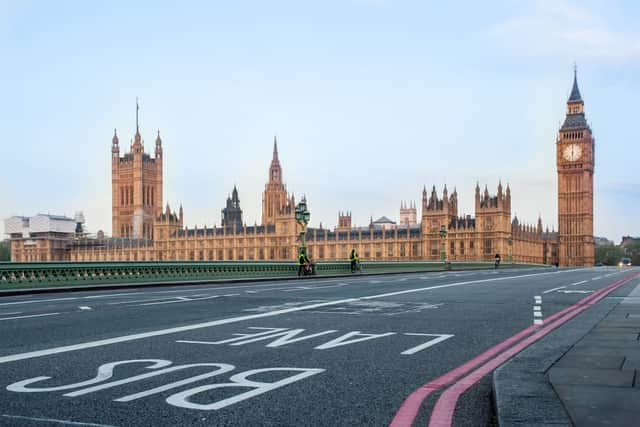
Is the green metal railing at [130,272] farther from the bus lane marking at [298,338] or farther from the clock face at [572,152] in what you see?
the clock face at [572,152]

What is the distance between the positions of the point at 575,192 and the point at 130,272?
13350cm

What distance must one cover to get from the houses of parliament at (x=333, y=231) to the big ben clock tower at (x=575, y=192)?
21 cm

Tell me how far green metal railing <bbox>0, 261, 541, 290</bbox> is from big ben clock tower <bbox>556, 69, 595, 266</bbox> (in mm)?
112663

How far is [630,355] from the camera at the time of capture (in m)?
6.43

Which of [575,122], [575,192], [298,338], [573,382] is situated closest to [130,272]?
[298,338]

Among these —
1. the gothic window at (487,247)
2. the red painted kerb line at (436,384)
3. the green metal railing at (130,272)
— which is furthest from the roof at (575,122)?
the red painted kerb line at (436,384)

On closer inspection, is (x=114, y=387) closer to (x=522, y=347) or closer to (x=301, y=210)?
(x=522, y=347)

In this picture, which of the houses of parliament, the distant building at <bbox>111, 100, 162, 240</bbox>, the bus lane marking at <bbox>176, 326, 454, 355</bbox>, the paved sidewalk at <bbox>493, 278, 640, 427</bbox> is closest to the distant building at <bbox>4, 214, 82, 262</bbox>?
the houses of parliament

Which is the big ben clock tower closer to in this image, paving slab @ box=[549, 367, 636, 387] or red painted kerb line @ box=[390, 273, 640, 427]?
red painted kerb line @ box=[390, 273, 640, 427]

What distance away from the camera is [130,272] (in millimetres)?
26406

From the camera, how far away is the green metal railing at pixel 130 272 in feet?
71.2

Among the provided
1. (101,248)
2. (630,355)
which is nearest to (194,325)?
(630,355)

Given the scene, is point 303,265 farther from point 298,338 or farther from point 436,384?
point 436,384

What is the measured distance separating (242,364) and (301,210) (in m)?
30.3
